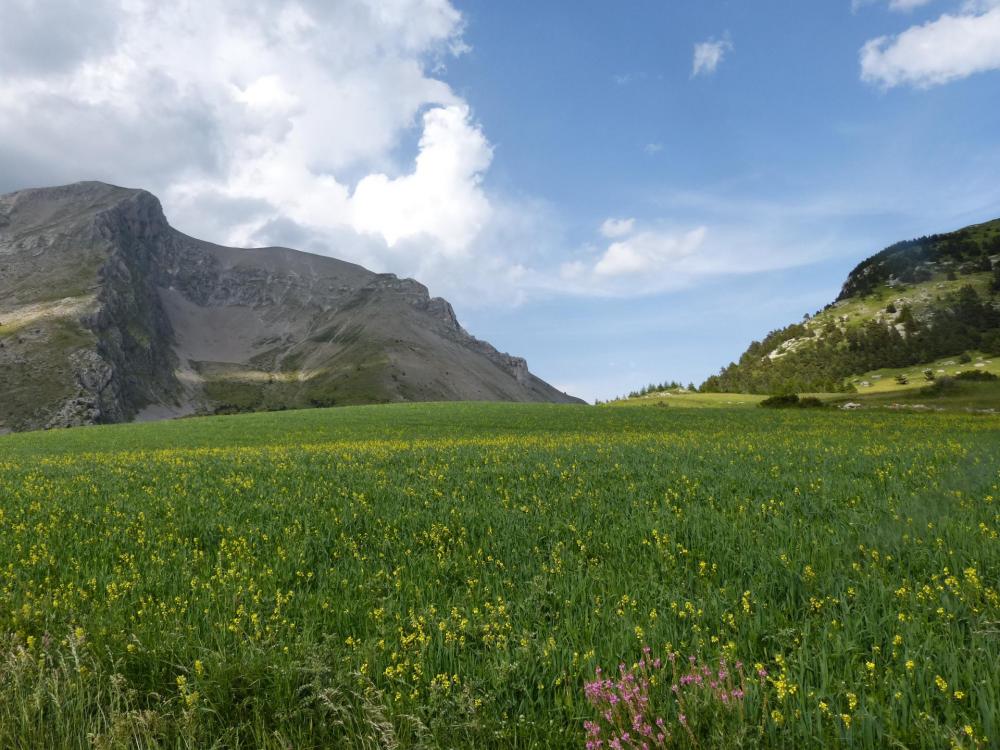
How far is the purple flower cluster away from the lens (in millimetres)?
3461

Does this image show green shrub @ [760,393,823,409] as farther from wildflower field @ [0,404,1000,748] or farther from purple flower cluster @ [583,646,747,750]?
purple flower cluster @ [583,646,747,750]

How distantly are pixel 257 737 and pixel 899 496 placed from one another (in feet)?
36.3

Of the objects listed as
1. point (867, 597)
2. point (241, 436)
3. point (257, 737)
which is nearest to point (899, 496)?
point (867, 597)

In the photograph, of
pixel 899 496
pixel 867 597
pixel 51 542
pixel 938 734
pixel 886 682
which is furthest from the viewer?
pixel 899 496

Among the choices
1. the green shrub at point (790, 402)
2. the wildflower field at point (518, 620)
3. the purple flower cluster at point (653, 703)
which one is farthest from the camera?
the green shrub at point (790, 402)

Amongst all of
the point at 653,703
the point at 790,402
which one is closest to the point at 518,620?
the point at 653,703

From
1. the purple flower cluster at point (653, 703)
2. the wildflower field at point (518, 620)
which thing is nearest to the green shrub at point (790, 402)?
the wildflower field at point (518, 620)

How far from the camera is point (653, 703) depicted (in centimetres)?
385

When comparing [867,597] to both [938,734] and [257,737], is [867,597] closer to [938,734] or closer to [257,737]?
[938,734]

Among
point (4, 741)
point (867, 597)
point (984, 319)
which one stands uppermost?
point (984, 319)

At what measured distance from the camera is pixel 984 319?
191 m

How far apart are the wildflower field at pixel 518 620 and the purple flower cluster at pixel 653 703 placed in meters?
0.02

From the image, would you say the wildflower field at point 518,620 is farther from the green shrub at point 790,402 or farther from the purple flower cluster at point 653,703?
the green shrub at point 790,402

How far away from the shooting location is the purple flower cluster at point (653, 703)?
346cm
